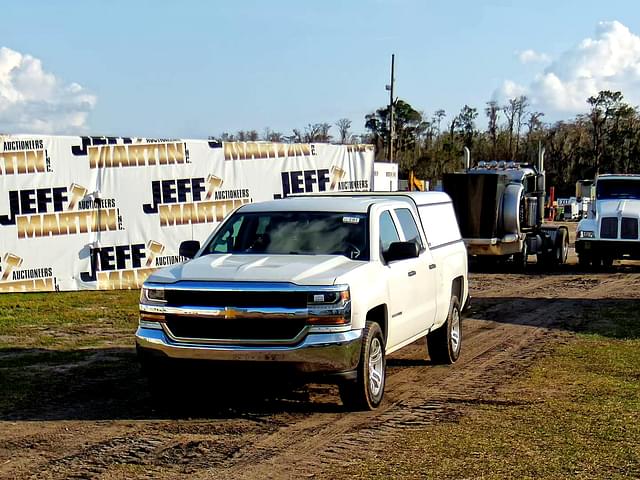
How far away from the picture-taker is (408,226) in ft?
32.2

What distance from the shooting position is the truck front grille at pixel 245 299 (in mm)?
7566

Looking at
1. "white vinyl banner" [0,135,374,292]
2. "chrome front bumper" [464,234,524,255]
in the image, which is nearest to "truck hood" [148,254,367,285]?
"white vinyl banner" [0,135,374,292]

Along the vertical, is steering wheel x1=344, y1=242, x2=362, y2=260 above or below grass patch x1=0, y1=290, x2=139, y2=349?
above

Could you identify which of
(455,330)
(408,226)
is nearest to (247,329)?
(408,226)

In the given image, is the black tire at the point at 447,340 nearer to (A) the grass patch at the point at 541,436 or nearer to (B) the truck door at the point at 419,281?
(B) the truck door at the point at 419,281

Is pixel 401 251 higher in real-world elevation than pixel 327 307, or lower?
higher

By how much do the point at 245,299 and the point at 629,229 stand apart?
737 inches

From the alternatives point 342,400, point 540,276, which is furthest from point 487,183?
point 342,400

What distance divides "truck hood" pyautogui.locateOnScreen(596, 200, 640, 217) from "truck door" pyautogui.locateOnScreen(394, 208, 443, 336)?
1561 cm

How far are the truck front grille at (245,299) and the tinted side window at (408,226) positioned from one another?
2.36m

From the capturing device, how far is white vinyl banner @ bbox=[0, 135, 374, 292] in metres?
17.8

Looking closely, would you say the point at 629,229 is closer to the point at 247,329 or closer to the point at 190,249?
the point at 190,249

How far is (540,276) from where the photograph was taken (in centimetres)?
2361

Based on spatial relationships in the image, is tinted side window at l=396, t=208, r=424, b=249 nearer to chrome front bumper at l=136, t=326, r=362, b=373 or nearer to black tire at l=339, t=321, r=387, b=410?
black tire at l=339, t=321, r=387, b=410
